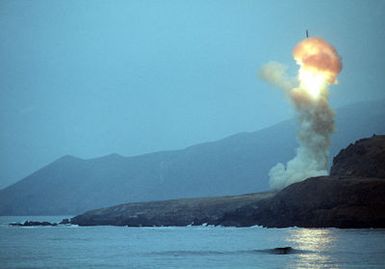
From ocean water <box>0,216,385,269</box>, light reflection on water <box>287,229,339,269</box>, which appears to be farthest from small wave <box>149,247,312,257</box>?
light reflection on water <box>287,229,339,269</box>

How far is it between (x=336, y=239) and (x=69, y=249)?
55.0 metres

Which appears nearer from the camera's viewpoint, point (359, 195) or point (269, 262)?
point (269, 262)

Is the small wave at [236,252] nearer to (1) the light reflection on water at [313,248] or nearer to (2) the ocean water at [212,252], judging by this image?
(2) the ocean water at [212,252]

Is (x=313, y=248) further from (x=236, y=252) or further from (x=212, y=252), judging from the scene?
(x=212, y=252)

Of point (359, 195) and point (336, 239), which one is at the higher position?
point (359, 195)

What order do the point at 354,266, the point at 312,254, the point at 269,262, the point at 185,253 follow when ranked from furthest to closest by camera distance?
the point at 185,253 < the point at 312,254 < the point at 269,262 < the point at 354,266

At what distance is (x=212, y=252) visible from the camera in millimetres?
141000

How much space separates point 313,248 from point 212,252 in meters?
18.4

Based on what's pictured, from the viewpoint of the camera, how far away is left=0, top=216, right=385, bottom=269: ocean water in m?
117

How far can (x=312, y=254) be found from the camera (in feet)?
424

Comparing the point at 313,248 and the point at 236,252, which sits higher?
the point at 313,248

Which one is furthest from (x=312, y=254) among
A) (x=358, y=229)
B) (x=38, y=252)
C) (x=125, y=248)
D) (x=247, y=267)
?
(x=358, y=229)

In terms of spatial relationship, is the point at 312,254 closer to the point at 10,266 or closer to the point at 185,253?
the point at 185,253

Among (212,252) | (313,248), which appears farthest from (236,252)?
(313,248)
